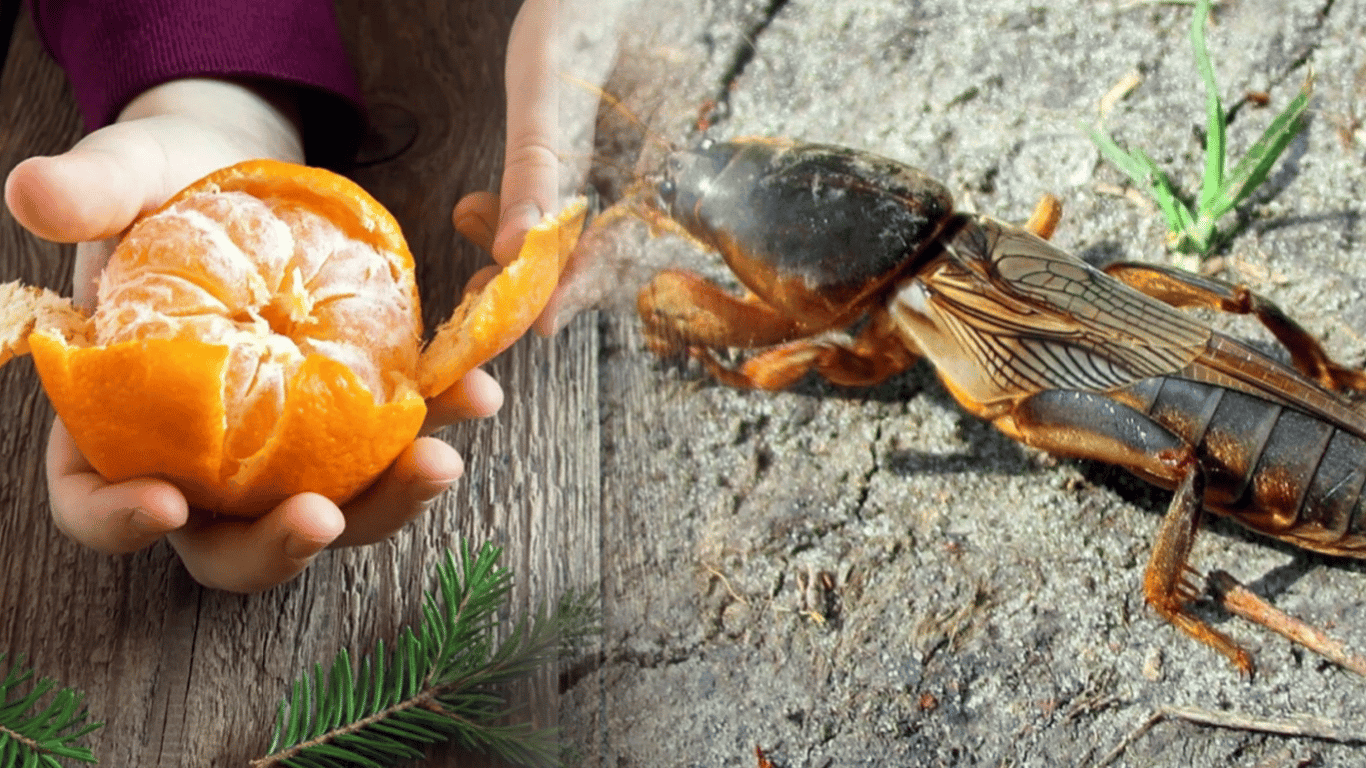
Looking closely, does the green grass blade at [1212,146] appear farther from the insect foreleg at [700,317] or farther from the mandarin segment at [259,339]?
the mandarin segment at [259,339]

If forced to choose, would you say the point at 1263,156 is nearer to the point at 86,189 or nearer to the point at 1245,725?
the point at 1245,725

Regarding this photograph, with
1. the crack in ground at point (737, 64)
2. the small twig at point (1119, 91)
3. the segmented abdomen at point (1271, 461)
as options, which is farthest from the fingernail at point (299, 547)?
the small twig at point (1119, 91)

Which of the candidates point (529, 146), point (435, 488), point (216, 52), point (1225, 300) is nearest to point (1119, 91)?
point (1225, 300)

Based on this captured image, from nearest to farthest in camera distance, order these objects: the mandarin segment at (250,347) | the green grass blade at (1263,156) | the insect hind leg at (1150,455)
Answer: the mandarin segment at (250,347)
the insect hind leg at (1150,455)
the green grass blade at (1263,156)

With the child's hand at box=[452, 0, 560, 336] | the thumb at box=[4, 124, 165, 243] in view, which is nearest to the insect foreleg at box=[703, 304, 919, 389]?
the child's hand at box=[452, 0, 560, 336]

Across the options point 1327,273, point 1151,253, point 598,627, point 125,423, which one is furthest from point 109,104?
point 1327,273

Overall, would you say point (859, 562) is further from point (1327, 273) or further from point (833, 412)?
point (1327, 273)

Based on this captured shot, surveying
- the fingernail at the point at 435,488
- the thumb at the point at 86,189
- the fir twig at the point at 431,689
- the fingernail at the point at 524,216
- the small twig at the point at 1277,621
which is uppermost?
the fingernail at the point at 524,216
